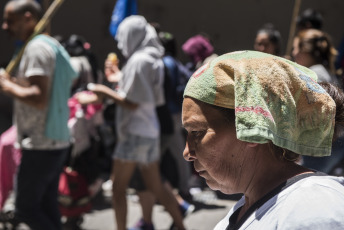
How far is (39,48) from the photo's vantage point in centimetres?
360

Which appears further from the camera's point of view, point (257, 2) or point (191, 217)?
point (257, 2)

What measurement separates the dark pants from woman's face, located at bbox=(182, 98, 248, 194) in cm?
238

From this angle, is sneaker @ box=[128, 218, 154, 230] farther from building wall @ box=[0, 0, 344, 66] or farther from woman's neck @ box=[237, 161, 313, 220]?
building wall @ box=[0, 0, 344, 66]

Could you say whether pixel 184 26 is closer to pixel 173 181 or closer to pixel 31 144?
pixel 173 181

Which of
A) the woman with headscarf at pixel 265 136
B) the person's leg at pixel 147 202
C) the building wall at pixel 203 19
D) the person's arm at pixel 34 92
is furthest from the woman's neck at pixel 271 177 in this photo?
the building wall at pixel 203 19

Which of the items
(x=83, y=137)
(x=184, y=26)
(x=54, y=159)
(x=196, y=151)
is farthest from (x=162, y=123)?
(x=184, y=26)

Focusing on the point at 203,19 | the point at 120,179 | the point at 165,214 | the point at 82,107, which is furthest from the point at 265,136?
the point at 203,19

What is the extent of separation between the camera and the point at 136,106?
13.7 feet

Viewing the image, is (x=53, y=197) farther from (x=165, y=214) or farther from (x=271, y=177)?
(x=271, y=177)

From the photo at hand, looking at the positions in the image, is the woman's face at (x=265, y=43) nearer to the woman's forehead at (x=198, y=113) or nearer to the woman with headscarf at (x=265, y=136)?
the woman with headscarf at (x=265, y=136)

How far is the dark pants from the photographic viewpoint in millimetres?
3666

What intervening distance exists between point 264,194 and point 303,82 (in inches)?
12.3

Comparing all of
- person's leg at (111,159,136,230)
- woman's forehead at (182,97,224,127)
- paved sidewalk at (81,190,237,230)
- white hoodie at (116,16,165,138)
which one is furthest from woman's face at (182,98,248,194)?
paved sidewalk at (81,190,237,230)

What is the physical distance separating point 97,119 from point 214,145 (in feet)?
12.5
